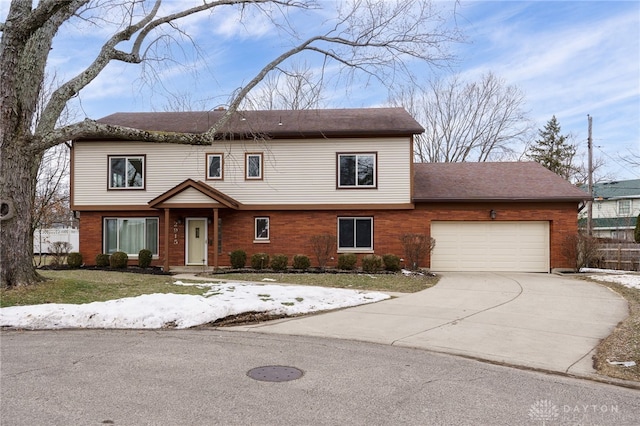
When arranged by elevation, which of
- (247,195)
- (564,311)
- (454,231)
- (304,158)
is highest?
(304,158)

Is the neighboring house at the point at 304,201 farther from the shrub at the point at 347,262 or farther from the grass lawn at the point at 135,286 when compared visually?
the grass lawn at the point at 135,286

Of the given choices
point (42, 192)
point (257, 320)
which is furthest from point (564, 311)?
point (42, 192)

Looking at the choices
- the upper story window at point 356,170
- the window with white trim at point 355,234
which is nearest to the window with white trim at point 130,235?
the window with white trim at point 355,234

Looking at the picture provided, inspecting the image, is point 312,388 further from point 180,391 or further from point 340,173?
point 340,173

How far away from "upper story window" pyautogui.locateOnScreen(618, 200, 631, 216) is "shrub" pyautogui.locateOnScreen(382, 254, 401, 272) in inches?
1550

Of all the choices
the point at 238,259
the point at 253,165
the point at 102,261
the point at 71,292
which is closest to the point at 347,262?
the point at 238,259

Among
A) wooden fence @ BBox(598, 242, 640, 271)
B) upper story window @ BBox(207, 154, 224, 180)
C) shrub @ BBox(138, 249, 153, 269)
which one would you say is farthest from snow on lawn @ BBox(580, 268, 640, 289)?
shrub @ BBox(138, 249, 153, 269)

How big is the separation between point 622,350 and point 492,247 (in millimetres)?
12567

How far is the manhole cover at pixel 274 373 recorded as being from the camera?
5.29 meters

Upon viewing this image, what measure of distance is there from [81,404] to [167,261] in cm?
1487

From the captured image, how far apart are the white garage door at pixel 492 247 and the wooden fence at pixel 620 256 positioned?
2746 mm

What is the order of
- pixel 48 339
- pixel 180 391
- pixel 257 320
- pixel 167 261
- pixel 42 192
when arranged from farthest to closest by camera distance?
pixel 42 192 < pixel 167 261 < pixel 257 320 < pixel 48 339 < pixel 180 391

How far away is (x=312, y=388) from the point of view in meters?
5.00

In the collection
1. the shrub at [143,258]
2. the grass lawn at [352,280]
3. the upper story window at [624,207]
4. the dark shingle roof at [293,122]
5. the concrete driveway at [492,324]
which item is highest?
the dark shingle roof at [293,122]
